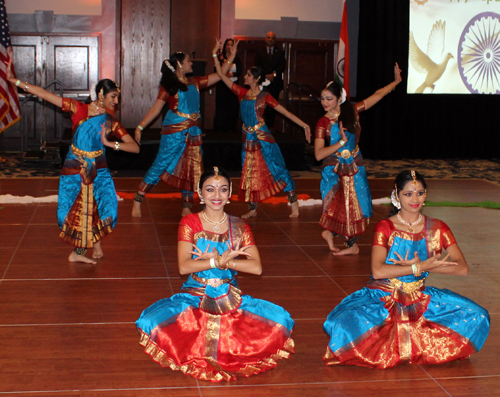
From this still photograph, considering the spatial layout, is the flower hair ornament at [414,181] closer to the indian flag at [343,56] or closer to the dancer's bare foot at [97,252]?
the dancer's bare foot at [97,252]

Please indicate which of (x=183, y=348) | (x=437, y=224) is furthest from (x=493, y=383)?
(x=183, y=348)

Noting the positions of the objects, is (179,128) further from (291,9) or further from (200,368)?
(291,9)

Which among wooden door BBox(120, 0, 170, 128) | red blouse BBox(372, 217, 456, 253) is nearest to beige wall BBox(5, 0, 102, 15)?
wooden door BBox(120, 0, 170, 128)

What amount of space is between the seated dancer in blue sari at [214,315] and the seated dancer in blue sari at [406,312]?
0.29 metres

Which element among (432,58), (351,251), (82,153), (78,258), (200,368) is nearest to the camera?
(200,368)

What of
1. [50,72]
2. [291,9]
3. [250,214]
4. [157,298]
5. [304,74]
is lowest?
[157,298]

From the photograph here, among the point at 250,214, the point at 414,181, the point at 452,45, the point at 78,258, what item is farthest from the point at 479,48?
the point at 414,181

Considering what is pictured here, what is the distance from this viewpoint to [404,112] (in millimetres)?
10812

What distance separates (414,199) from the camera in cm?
292

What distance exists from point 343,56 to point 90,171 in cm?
717

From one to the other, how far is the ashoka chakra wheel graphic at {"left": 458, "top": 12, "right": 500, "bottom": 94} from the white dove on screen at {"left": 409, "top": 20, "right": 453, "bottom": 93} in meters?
0.30

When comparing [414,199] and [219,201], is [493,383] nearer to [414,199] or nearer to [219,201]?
[414,199]

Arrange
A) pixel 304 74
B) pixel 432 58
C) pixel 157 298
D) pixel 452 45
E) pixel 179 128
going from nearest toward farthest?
pixel 157 298, pixel 179 128, pixel 452 45, pixel 432 58, pixel 304 74

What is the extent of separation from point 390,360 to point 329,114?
209 cm
